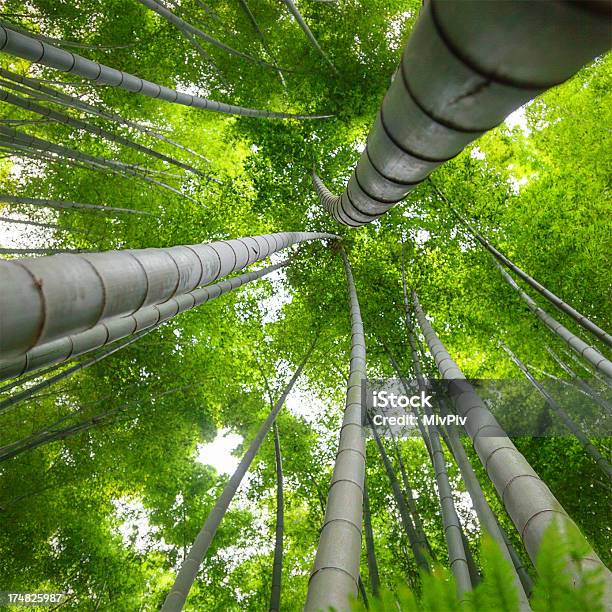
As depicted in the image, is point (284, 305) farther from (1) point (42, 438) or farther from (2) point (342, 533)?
(2) point (342, 533)

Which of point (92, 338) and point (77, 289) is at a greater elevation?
point (92, 338)

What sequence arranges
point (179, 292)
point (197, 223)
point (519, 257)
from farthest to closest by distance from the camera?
point (197, 223), point (519, 257), point (179, 292)

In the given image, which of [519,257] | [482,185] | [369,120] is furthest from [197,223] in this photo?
[519,257]

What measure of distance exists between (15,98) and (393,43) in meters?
6.51

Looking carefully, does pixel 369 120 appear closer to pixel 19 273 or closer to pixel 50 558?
pixel 19 273

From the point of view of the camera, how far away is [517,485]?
1.60 m

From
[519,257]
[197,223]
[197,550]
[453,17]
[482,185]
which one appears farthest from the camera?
[197,223]

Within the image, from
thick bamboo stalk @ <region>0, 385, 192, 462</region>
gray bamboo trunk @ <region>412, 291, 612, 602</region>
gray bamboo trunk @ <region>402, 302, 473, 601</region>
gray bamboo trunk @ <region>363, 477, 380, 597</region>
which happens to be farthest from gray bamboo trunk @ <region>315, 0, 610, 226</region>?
thick bamboo stalk @ <region>0, 385, 192, 462</region>

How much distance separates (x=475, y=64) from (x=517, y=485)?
1607mm

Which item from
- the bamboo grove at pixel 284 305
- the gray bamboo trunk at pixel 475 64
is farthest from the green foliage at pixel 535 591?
the bamboo grove at pixel 284 305

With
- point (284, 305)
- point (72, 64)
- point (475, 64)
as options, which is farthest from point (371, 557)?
point (72, 64)

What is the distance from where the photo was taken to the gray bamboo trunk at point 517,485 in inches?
53.6

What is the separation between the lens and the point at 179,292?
1585 mm

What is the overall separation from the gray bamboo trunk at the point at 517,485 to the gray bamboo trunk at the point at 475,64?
1066mm
